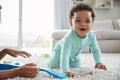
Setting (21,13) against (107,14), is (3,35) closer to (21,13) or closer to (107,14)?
(21,13)

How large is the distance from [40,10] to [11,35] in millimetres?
705

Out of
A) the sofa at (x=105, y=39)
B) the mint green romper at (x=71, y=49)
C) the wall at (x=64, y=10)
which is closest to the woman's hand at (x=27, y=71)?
the mint green romper at (x=71, y=49)

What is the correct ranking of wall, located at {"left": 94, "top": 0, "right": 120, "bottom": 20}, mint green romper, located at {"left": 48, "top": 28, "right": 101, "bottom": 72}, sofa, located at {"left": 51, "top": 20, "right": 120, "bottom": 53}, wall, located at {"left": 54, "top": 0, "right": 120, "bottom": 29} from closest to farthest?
mint green romper, located at {"left": 48, "top": 28, "right": 101, "bottom": 72} < sofa, located at {"left": 51, "top": 20, "right": 120, "bottom": 53} < wall, located at {"left": 54, "top": 0, "right": 120, "bottom": 29} < wall, located at {"left": 94, "top": 0, "right": 120, "bottom": 20}

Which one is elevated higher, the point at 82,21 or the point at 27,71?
the point at 82,21

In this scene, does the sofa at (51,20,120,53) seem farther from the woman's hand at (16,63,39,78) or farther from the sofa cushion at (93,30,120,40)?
the woman's hand at (16,63,39,78)

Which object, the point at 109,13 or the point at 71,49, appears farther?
the point at 109,13

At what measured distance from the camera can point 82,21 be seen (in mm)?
1362

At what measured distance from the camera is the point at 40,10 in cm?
453

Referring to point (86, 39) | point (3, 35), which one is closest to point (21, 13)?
point (3, 35)

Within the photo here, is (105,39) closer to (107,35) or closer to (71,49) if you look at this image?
(107,35)

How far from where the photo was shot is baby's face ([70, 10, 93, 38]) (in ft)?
4.47

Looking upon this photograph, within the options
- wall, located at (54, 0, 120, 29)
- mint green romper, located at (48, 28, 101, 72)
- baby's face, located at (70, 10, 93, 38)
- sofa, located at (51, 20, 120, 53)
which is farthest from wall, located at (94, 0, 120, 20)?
baby's face, located at (70, 10, 93, 38)

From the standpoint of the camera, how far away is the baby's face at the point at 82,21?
1363 mm

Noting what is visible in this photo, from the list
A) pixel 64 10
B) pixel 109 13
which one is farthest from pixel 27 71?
pixel 109 13
